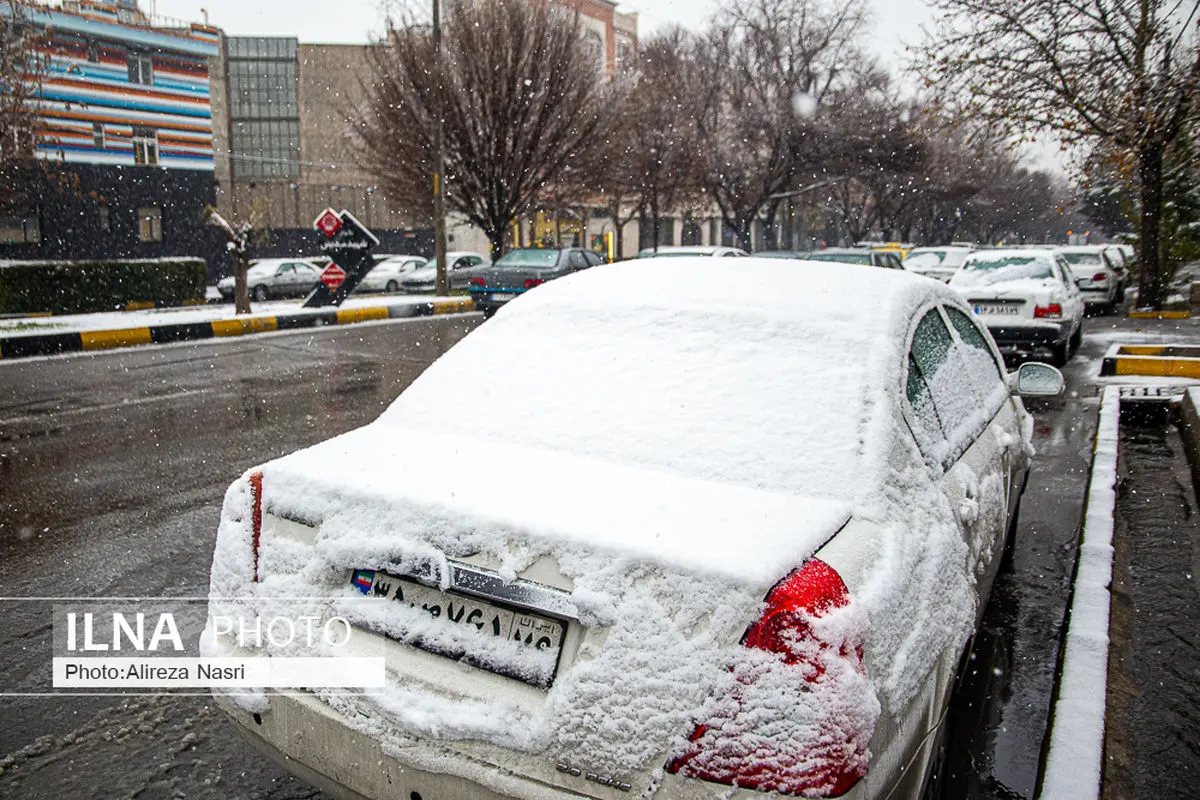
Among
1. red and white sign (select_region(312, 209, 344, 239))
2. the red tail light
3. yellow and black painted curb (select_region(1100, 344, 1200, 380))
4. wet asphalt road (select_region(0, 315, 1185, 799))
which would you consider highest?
red and white sign (select_region(312, 209, 344, 239))

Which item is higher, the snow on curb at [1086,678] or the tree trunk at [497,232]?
the tree trunk at [497,232]

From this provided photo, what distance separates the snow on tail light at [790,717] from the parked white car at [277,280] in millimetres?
28107

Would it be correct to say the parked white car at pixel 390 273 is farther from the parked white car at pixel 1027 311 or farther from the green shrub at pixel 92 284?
the parked white car at pixel 1027 311

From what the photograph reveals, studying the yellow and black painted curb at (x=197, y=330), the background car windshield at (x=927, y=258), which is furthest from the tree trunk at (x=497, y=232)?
the background car windshield at (x=927, y=258)

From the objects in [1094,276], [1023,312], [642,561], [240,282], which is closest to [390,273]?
[240,282]

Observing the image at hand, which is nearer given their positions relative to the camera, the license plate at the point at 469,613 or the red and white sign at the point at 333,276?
the license plate at the point at 469,613

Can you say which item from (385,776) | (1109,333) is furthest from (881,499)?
(1109,333)

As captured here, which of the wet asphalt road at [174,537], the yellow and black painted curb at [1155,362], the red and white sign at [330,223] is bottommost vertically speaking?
the wet asphalt road at [174,537]

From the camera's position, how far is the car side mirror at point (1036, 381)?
4555mm

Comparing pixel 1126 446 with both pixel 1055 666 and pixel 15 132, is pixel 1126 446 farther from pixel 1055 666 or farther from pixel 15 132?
pixel 15 132

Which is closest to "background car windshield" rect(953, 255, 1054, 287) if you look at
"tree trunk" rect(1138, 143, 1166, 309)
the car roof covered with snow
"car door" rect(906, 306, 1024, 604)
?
"tree trunk" rect(1138, 143, 1166, 309)

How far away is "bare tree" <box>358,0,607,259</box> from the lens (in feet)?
77.4

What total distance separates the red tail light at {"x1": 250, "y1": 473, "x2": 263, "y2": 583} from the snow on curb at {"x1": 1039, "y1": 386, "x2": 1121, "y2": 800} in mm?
2359

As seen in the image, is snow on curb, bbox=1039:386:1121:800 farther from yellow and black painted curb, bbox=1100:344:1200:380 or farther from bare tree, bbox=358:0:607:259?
bare tree, bbox=358:0:607:259
